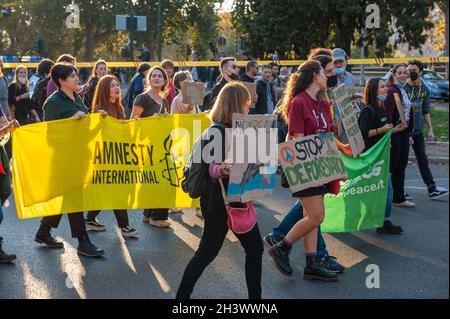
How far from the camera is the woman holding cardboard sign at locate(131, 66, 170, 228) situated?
831 cm

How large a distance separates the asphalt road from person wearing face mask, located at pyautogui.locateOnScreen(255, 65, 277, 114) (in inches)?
103

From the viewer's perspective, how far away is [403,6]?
27.9 metres

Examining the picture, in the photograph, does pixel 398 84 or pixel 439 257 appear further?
pixel 398 84

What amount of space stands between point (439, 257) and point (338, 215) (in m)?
1.00

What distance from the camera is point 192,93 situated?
27.8 feet

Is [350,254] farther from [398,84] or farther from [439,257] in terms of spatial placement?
[398,84]

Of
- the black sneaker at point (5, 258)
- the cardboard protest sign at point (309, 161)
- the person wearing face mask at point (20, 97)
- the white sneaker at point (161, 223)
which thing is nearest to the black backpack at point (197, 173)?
the cardboard protest sign at point (309, 161)

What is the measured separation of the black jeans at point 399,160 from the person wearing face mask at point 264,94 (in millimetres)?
2412

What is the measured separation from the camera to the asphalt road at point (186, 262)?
5914 millimetres

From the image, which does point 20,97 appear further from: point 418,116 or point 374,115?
point 374,115

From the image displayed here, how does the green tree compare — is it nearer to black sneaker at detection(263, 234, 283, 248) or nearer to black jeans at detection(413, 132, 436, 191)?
black jeans at detection(413, 132, 436, 191)

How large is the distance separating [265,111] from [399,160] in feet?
8.19

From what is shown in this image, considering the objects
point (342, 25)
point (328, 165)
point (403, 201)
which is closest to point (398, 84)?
point (403, 201)

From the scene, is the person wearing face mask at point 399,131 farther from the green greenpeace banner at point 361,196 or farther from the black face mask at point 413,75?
the green greenpeace banner at point 361,196
